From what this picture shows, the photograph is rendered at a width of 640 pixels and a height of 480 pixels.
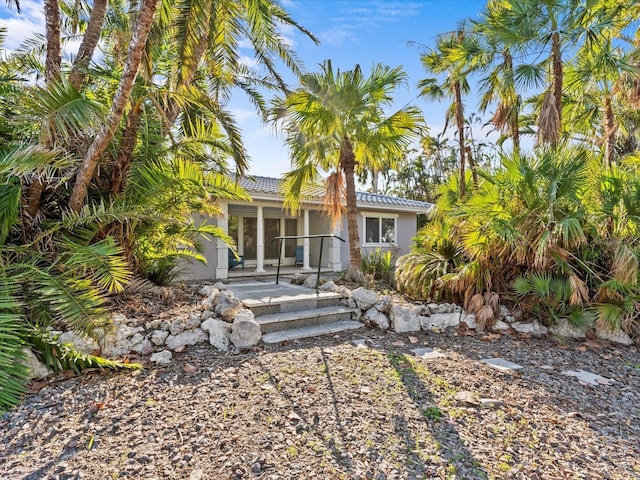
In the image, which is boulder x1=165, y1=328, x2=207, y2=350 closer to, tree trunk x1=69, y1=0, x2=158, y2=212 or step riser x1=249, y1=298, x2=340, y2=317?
step riser x1=249, y1=298, x2=340, y2=317

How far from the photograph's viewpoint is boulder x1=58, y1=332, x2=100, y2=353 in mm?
3727

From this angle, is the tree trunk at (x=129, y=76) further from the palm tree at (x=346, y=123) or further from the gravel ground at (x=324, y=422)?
the palm tree at (x=346, y=123)

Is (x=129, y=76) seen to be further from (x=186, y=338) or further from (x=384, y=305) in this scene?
(x=384, y=305)

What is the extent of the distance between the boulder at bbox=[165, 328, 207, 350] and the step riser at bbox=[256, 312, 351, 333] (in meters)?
0.89

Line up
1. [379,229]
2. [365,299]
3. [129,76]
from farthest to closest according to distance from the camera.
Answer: [379,229] → [365,299] → [129,76]

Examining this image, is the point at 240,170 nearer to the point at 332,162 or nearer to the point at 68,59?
the point at 332,162

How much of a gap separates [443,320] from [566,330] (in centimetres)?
186

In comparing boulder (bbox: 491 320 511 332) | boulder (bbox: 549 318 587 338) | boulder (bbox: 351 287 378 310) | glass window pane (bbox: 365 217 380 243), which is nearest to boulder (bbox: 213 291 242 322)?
boulder (bbox: 351 287 378 310)

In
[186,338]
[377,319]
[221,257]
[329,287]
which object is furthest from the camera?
[221,257]

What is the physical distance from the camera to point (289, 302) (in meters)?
5.74

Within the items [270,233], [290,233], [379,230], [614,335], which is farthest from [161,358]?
[379,230]

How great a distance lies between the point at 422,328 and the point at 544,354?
1.71 m

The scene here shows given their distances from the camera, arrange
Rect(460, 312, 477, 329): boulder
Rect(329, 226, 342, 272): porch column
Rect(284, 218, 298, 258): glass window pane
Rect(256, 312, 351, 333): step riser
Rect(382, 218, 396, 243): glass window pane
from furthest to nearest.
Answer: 1. Rect(284, 218, 298, 258): glass window pane
2. Rect(382, 218, 396, 243): glass window pane
3. Rect(329, 226, 342, 272): porch column
4. Rect(460, 312, 477, 329): boulder
5. Rect(256, 312, 351, 333): step riser

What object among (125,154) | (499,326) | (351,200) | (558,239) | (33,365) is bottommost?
(499,326)
